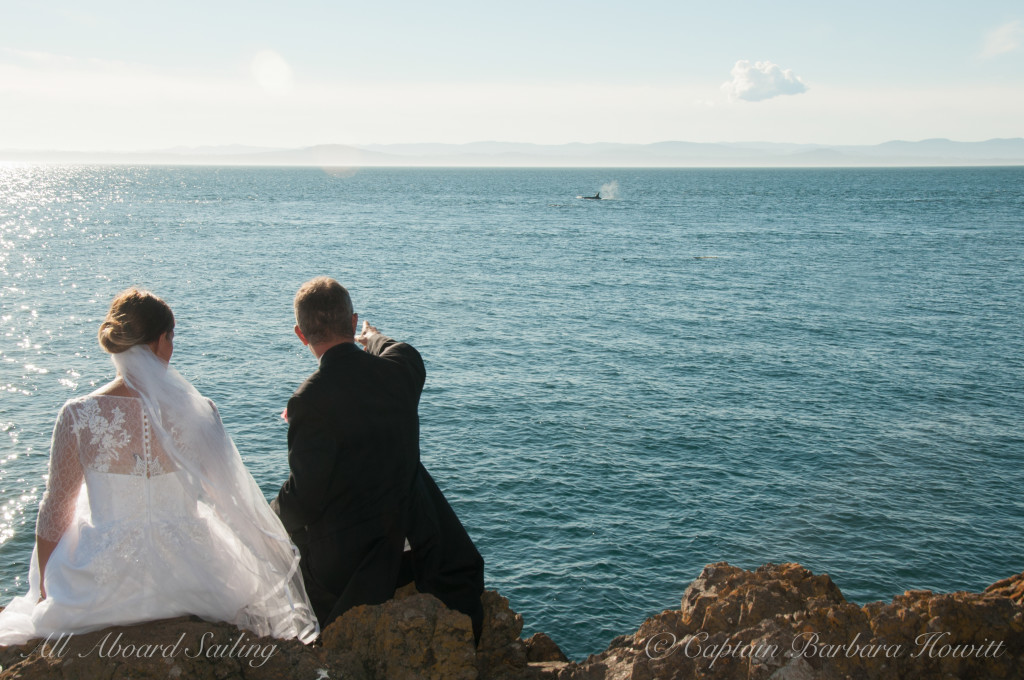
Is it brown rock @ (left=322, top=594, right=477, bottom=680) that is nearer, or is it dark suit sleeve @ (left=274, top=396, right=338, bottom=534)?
dark suit sleeve @ (left=274, top=396, right=338, bottom=534)

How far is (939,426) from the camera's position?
24.6 m

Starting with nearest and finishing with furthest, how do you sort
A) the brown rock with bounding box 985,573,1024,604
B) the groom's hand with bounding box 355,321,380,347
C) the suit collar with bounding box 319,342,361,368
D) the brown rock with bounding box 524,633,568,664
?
the suit collar with bounding box 319,342,361,368 < the groom's hand with bounding box 355,321,380,347 < the brown rock with bounding box 985,573,1024,604 < the brown rock with bounding box 524,633,568,664

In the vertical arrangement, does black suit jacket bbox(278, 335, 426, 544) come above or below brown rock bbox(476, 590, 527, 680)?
above

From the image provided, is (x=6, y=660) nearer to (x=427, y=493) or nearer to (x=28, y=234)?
(x=427, y=493)

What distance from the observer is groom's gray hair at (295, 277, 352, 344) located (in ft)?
13.9

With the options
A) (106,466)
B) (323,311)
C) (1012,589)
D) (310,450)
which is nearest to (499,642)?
(310,450)

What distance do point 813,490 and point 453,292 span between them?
99.8ft

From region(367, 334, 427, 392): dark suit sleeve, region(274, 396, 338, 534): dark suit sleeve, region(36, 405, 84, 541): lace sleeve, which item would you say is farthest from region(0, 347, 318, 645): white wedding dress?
region(367, 334, 427, 392): dark suit sleeve

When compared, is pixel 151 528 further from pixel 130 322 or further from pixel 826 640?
pixel 826 640

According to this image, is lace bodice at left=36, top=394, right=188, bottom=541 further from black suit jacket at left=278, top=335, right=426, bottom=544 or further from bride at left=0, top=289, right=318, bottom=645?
black suit jacket at left=278, top=335, right=426, bottom=544

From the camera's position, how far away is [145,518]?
14.0ft

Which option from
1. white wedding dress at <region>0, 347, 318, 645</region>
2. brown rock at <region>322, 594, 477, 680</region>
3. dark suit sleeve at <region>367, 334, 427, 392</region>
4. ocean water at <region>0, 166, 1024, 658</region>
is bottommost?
ocean water at <region>0, 166, 1024, 658</region>

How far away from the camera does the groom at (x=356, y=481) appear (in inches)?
166

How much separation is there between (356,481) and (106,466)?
1.35 meters
